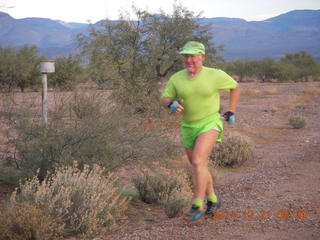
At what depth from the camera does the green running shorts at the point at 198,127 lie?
5.15 m

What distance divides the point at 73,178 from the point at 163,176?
1.92 metres

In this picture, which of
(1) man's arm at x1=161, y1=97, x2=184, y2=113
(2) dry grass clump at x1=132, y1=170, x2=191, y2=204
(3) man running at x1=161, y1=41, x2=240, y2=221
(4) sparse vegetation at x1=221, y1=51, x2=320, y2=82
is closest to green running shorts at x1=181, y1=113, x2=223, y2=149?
(3) man running at x1=161, y1=41, x2=240, y2=221

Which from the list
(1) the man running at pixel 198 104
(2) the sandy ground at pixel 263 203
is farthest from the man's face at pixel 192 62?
(2) the sandy ground at pixel 263 203

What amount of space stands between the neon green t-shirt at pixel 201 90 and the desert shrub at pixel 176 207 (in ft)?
4.63

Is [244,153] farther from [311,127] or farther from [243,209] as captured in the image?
[311,127]

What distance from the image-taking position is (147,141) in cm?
720

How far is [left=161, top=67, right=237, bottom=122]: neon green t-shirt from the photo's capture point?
5070 mm

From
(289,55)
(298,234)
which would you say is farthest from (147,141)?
(289,55)

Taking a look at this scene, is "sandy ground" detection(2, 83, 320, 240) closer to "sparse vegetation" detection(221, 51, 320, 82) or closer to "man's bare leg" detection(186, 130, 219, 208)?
"man's bare leg" detection(186, 130, 219, 208)

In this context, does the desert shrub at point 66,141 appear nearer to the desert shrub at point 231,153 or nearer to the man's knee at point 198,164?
the man's knee at point 198,164

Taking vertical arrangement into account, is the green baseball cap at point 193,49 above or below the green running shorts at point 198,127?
above

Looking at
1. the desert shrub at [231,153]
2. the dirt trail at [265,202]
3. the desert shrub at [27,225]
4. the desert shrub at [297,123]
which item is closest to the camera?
the desert shrub at [27,225]

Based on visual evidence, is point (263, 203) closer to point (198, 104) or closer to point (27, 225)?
point (198, 104)

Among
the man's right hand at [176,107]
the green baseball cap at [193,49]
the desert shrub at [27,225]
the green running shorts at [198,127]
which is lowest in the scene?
the desert shrub at [27,225]
